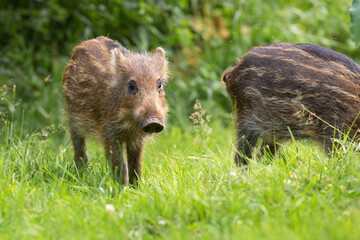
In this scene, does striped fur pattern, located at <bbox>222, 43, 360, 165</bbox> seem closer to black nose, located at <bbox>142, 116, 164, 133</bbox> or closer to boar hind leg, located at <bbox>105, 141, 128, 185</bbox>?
black nose, located at <bbox>142, 116, 164, 133</bbox>

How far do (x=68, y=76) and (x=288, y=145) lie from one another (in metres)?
2.40

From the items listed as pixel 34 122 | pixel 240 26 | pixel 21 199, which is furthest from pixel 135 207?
pixel 240 26

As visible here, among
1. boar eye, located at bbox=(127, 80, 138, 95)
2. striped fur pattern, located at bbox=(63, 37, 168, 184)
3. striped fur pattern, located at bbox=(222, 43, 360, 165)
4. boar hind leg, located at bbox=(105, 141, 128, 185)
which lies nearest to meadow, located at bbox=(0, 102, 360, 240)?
boar hind leg, located at bbox=(105, 141, 128, 185)

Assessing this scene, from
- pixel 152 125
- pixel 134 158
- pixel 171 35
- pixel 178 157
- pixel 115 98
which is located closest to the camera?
pixel 152 125

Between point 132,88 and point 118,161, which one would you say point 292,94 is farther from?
point 118,161

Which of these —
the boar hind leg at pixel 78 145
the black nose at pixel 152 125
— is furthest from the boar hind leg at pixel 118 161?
the boar hind leg at pixel 78 145

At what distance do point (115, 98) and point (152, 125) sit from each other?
2.25ft

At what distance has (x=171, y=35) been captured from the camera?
→ 8242 millimetres

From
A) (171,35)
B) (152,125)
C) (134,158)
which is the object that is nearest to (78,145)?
(134,158)

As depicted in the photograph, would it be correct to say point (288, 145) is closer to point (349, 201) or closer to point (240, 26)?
point (349, 201)

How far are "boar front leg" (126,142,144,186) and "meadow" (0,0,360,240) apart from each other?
156 mm

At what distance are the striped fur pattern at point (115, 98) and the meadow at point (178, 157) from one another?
197 millimetres

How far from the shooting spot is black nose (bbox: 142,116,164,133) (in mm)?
4342

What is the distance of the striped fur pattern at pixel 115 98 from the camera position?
4723mm
